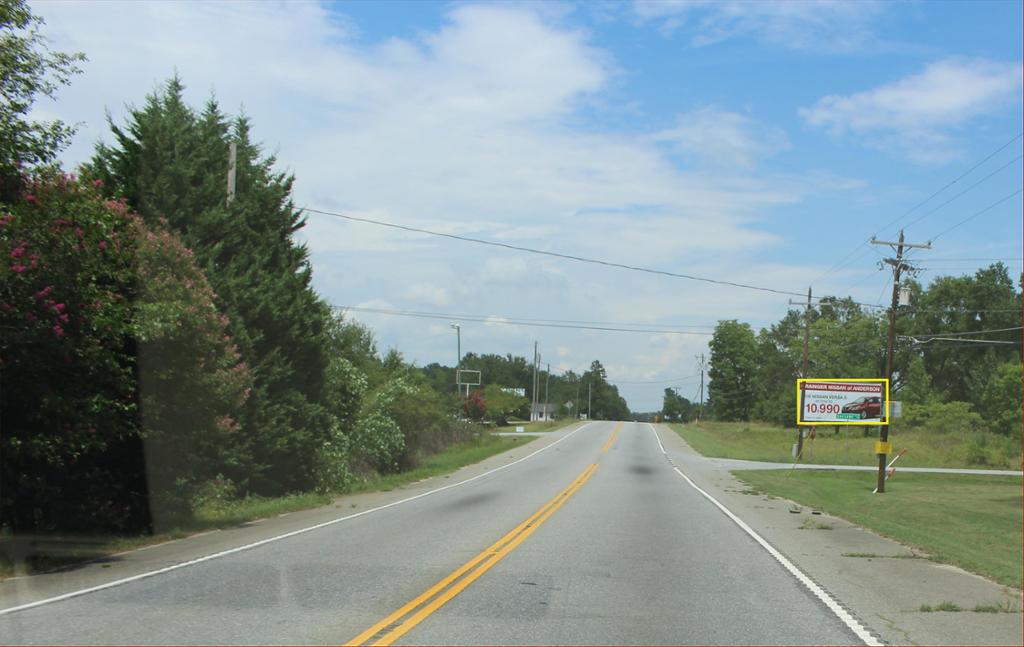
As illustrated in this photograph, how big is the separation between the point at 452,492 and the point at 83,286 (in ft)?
51.1

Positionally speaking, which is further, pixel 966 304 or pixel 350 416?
pixel 966 304

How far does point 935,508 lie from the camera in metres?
28.3

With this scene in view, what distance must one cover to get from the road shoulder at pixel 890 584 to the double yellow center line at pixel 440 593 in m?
4.17

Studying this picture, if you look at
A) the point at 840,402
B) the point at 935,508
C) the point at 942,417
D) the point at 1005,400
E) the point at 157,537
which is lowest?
the point at 935,508

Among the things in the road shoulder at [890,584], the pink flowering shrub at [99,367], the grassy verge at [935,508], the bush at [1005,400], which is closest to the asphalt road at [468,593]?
the road shoulder at [890,584]

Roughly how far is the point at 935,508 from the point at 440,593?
77.4 ft

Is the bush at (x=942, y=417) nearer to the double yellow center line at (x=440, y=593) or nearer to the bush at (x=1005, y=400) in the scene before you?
the bush at (x=1005, y=400)

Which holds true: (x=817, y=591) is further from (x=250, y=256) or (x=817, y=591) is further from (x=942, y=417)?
(x=942, y=417)

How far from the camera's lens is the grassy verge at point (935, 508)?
51.2ft

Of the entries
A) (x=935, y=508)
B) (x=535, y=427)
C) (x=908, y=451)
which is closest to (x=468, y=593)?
(x=935, y=508)

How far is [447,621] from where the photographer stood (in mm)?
8258

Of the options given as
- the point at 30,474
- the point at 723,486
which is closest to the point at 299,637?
the point at 30,474

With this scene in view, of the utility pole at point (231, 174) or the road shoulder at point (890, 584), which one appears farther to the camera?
the utility pole at point (231, 174)

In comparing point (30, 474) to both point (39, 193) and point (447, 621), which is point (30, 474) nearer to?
point (39, 193)
